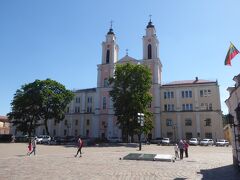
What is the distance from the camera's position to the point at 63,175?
38.1 feet

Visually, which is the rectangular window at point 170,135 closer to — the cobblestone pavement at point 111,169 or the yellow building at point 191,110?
the yellow building at point 191,110

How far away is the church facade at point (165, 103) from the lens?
6097 centimetres

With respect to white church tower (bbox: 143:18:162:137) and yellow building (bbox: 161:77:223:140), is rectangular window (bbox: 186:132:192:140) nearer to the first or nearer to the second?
yellow building (bbox: 161:77:223:140)

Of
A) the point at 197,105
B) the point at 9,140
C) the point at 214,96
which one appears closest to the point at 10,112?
Answer: the point at 9,140

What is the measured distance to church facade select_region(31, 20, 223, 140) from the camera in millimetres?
60969

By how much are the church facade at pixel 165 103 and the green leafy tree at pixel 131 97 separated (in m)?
15.3

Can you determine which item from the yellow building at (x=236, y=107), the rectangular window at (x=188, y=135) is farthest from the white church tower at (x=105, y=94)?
the yellow building at (x=236, y=107)

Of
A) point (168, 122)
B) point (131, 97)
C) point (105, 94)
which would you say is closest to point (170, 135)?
point (168, 122)

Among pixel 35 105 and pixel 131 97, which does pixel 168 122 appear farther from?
pixel 35 105

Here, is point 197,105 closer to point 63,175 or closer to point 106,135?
point 106,135

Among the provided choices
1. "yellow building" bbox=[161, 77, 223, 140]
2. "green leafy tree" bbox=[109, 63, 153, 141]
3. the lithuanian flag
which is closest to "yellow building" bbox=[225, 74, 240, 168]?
the lithuanian flag

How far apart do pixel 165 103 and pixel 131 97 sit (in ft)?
72.2

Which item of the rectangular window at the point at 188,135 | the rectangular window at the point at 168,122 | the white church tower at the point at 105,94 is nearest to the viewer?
the rectangular window at the point at 188,135

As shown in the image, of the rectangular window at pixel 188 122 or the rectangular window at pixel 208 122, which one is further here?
the rectangular window at pixel 188 122
